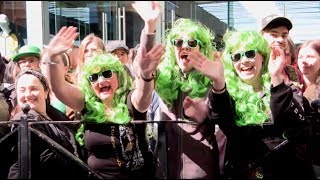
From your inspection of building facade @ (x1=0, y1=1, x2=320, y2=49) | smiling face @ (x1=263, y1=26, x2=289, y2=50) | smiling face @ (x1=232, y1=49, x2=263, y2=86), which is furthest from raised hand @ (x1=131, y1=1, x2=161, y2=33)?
smiling face @ (x1=263, y1=26, x2=289, y2=50)

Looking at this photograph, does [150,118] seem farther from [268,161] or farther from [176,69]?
[268,161]

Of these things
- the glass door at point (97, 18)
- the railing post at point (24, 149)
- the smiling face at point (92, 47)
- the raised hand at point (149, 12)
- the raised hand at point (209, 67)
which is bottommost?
the railing post at point (24, 149)

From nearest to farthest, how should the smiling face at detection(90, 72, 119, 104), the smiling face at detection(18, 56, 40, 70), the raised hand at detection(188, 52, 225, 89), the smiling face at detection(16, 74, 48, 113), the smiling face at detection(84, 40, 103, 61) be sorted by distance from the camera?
the raised hand at detection(188, 52, 225, 89), the smiling face at detection(90, 72, 119, 104), the smiling face at detection(16, 74, 48, 113), the smiling face at detection(84, 40, 103, 61), the smiling face at detection(18, 56, 40, 70)

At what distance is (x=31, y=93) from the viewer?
9.50 ft

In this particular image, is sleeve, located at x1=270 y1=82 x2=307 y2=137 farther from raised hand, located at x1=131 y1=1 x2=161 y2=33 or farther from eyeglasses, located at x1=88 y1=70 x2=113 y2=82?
eyeglasses, located at x1=88 y1=70 x2=113 y2=82

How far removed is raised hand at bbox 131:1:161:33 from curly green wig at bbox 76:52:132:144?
37 centimetres

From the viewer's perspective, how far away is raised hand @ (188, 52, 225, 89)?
238cm

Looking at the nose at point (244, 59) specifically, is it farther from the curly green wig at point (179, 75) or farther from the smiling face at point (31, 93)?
the smiling face at point (31, 93)

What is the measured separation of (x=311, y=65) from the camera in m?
3.18

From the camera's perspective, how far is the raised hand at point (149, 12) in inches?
96.5

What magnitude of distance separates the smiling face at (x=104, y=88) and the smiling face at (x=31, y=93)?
1.21 feet

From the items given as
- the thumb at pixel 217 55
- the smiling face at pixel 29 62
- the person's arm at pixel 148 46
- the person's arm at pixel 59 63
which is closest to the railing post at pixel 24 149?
the person's arm at pixel 59 63

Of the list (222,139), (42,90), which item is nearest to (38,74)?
(42,90)

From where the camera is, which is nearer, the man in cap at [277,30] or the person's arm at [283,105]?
the person's arm at [283,105]
